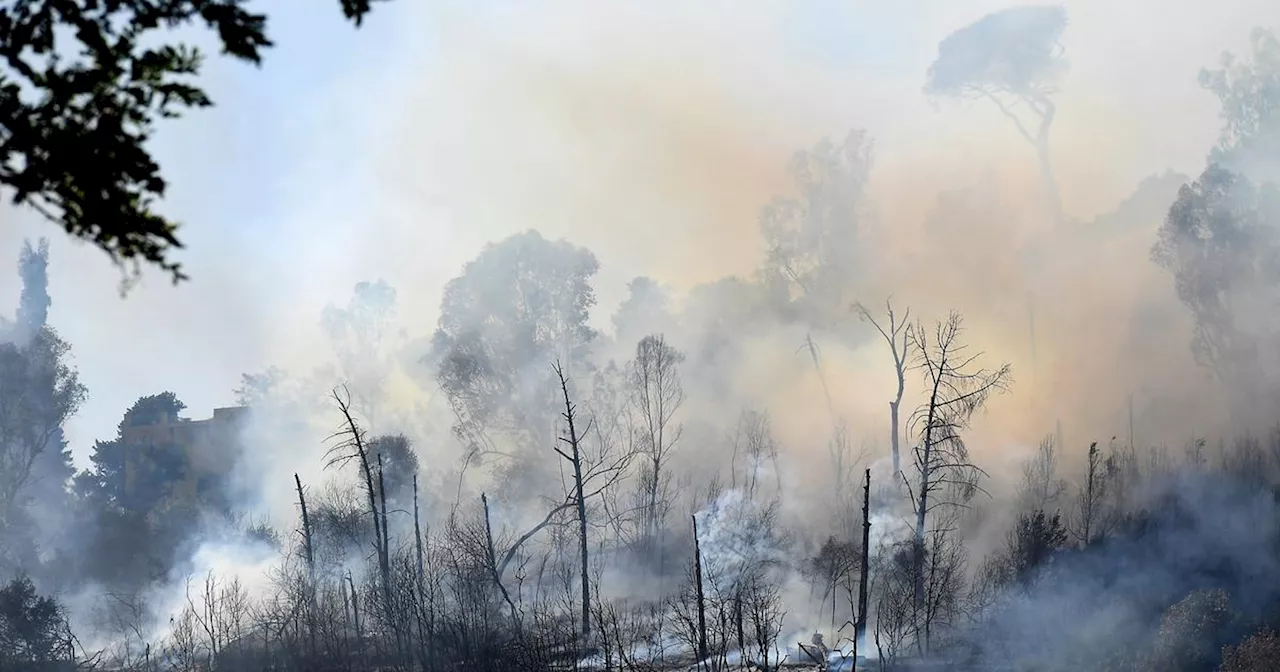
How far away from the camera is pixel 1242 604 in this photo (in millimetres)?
32719

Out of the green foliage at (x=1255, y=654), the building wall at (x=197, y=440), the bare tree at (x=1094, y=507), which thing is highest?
the building wall at (x=197, y=440)

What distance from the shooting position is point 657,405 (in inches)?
2391

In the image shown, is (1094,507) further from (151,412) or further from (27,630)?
(151,412)

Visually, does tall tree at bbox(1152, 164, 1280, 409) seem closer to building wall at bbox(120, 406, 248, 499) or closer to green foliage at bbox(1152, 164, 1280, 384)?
green foliage at bbox(1152, 164, 1280, 384)

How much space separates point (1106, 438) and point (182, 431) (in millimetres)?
59167

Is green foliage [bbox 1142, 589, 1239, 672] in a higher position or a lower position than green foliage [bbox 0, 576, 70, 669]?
lower

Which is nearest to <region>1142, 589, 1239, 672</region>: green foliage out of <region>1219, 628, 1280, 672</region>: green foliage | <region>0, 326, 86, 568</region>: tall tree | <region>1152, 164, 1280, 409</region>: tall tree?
<region>1219, 628, 1280, 672</region>: green foliage

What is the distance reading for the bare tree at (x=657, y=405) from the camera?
56750 mm

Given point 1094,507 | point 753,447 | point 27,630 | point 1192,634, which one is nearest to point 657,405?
point 753,447

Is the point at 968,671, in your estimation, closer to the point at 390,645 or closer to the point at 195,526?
the point at 390,645

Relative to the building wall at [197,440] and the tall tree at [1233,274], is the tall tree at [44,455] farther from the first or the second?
the tall tree at [1233,274]

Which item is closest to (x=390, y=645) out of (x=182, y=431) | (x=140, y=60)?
(x=140, y=60)

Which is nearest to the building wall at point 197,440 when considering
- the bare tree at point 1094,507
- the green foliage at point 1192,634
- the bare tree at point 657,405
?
the bare tree at point 657,405

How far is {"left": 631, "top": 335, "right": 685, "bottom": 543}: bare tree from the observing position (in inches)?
2234
